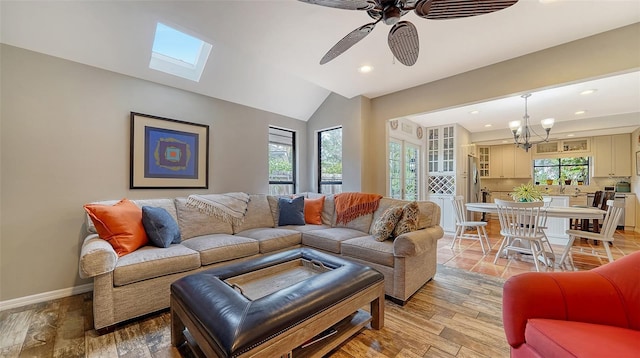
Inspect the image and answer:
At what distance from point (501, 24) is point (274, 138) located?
3360 mm

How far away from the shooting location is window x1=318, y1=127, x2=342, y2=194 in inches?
176

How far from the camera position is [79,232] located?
2512 mm

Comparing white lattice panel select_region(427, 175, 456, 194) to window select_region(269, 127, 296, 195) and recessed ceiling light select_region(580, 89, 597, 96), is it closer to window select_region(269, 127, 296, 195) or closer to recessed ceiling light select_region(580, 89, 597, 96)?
recessed ceiling light select_region(580, 89, 597, 96)

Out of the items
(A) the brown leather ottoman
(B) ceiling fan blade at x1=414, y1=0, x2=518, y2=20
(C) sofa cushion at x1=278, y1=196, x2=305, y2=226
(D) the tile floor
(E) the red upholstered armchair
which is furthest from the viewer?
(C) sofa cushion at x1=278, y1=196, x2=305, y2=226

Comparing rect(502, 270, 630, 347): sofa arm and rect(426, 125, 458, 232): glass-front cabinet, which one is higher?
rect(426, 125, 458, 232): glass-front cabinet

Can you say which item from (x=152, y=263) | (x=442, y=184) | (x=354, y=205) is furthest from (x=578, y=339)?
(x=442, y=184)

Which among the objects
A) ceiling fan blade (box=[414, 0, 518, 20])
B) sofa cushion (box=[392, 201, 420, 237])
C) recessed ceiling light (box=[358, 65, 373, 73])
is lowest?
sofa cushion (box=[392, 201, 420, 237])

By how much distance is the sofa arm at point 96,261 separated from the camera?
5.62 ft

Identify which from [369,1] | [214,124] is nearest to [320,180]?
[214,124]

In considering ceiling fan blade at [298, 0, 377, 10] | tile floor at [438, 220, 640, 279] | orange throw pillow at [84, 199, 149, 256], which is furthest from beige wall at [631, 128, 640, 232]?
orange throw pillow at [84, 199, 149, 256]

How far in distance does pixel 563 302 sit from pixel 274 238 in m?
2.38

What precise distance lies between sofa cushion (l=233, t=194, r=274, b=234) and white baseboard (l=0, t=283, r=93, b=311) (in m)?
1.57

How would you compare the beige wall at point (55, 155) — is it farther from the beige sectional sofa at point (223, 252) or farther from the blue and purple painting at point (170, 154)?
the beige sectional sofa at point (223, 252)

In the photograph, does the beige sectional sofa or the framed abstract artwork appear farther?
the framed abstract artwork
